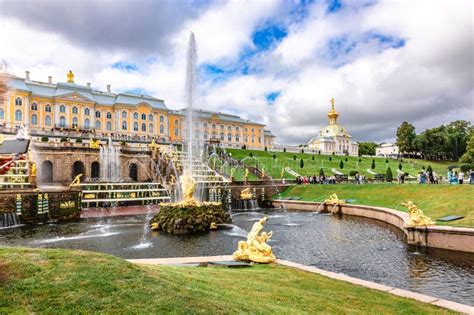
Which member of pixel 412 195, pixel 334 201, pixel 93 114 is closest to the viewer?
pixel 412 195

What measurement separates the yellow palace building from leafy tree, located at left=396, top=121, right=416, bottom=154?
54434 mm

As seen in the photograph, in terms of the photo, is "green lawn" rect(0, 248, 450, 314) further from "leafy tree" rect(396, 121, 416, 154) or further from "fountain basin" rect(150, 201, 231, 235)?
"leafy tree" rect(396, 121, 416, 154)

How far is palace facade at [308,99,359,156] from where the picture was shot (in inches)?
5281

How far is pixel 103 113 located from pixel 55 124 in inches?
435

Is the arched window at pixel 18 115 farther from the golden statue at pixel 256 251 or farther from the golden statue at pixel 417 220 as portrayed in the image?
the golden statue at pixel 417 220

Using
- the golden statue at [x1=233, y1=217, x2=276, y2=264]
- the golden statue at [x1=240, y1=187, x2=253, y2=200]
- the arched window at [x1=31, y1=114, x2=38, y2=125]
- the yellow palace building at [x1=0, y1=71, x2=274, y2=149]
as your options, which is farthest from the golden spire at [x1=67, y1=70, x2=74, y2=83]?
the golden statue at [x1=233, y1=217, x2=276, y2=264]

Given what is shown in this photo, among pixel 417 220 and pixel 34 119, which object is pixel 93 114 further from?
pixel 417 220

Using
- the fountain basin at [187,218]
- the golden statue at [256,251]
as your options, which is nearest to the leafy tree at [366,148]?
the fountain basin at [187,218]

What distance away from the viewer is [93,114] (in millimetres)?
81188

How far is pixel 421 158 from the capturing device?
110125mm

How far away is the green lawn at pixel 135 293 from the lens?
4.96 metres

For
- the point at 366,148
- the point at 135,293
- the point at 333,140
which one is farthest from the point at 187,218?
the point at 366,148

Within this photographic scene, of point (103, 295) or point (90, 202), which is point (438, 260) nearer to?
point (103, 295)

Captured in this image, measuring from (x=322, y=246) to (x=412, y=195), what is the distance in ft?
46.1
